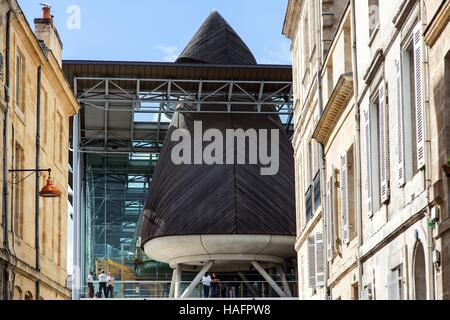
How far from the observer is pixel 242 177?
194 ft

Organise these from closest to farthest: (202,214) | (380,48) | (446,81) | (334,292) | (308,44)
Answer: (446,81)
(380,48)
(334,292)
(308,44)
(202,214)

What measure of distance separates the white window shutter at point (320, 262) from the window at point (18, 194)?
7.66 meters

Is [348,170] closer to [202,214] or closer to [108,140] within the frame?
[202,214]

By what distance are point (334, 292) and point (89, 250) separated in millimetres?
43454

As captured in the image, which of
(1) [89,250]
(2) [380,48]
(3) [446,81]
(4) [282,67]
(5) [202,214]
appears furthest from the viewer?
(1) [89,250]

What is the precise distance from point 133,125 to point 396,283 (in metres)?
41.4

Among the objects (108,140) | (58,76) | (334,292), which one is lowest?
(334,292)

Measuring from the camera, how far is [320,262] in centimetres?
3003

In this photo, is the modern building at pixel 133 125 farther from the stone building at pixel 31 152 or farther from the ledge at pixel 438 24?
the ledge at pixel 438 24

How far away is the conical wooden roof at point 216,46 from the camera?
202 feet

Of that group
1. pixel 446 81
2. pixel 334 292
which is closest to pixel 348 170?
pixel 334 292

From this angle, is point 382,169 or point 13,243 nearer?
point 382,169

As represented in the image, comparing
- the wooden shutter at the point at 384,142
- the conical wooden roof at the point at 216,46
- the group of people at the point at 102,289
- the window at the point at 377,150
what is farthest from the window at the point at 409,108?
the conical wooden roof at the point at 216,46

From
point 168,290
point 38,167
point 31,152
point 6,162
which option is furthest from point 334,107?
point 168,290
